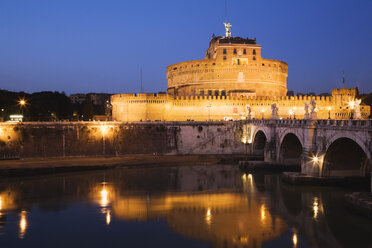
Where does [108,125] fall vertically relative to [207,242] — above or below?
above

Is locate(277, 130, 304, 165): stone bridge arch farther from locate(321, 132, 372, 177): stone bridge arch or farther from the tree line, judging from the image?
the tree line

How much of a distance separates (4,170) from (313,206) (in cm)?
2621

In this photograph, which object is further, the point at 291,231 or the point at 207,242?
the point at 291,231

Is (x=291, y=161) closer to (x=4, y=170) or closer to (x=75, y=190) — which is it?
(x=75, y=190)

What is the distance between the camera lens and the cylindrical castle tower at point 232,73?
198ft

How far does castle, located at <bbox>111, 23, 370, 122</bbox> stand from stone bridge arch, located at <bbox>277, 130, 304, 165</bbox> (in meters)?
15.8

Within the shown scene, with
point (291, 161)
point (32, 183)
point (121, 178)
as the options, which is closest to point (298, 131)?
point (291, 161)

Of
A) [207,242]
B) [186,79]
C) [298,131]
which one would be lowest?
[207,242]

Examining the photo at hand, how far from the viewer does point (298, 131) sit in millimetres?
30109

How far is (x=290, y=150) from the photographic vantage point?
35.3 m

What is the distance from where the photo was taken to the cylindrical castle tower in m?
60.2

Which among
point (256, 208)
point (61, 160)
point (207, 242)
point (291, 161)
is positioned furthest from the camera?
point (61, 160)

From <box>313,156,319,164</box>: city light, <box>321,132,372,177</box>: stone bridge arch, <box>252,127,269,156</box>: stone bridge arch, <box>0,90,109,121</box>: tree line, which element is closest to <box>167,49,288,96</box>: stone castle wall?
<box>252,127,269,156</box>: stone bridge arch

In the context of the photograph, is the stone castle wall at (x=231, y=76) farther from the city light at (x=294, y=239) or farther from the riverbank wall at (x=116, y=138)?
the city light at (x=294, y=239)
